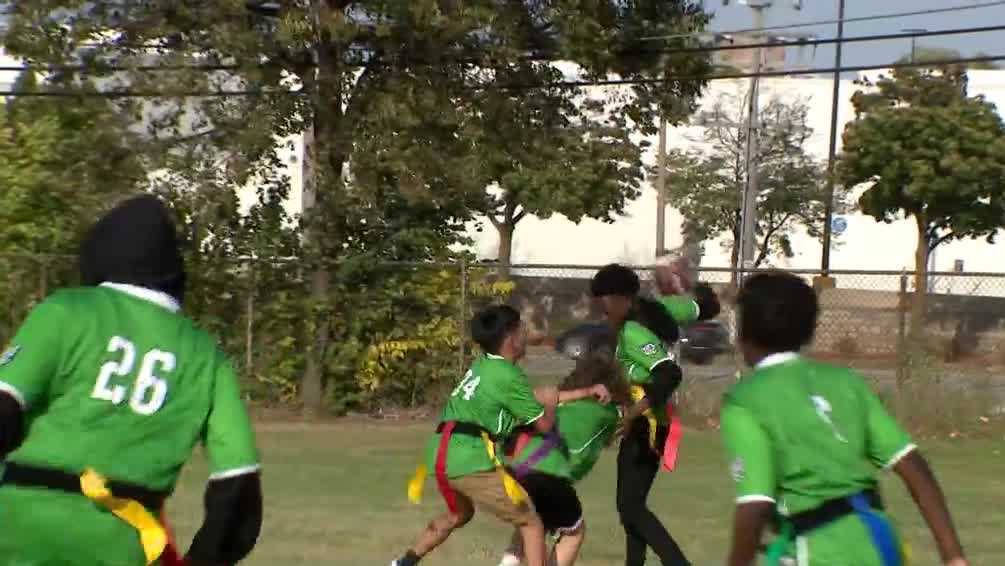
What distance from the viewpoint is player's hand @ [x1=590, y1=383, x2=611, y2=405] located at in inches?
372

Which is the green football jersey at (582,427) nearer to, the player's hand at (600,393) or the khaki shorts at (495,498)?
the player's hand at (600,393)

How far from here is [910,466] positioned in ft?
16.8

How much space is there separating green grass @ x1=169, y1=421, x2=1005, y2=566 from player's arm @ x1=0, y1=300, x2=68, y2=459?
7021mm

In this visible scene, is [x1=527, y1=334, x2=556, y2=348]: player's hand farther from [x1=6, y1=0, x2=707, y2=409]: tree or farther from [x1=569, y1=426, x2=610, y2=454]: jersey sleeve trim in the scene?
[x1=569, y1=426, x2=610, y2=454]: jersey sleeve trim

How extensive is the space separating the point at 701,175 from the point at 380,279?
28.5 m

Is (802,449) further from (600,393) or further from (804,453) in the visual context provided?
(600,393)

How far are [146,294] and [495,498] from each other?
494 cm

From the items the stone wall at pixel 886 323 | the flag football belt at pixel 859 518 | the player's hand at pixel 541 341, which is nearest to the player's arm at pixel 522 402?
the flag football belt at pixel 859 518

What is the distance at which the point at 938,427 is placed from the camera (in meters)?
20.4

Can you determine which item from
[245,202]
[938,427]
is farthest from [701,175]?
[938,427]

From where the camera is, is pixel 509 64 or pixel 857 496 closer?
pixel 857 496

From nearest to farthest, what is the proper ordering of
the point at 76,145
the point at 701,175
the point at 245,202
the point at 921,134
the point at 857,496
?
the point at 857,496, the point at 76,145, the point at 245,202, the point at 921,134, the point at 701,175

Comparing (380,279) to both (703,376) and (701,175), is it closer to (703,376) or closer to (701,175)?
(703,376)

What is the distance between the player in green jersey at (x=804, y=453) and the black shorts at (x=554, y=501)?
437 centimetres
